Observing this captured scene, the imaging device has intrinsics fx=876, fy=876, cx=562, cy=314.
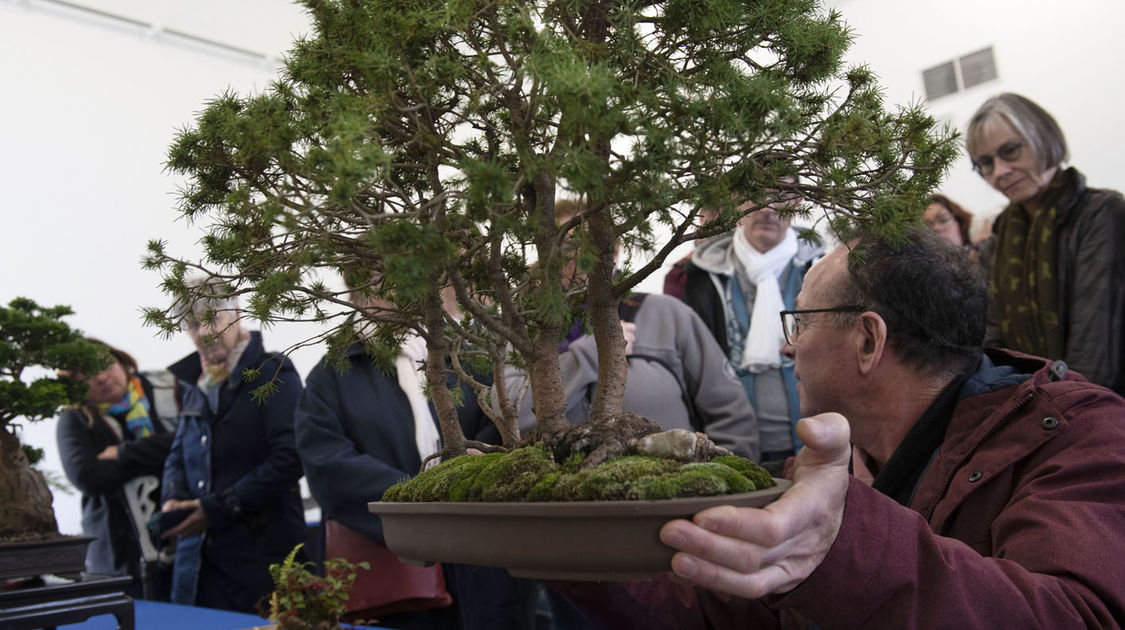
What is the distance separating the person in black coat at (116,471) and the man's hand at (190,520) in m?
0.49

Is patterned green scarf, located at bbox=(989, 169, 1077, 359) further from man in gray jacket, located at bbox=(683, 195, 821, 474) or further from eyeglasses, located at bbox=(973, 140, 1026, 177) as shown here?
man in gray jacket, located at bbox=(683, 195, 821, 474)

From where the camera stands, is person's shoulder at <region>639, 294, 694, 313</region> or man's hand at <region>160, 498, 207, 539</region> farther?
man's hand at <region>160, 498, 207, 539</region>

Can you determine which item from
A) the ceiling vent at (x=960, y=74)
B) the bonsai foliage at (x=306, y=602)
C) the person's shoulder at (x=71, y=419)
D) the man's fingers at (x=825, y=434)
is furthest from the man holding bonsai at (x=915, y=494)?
the ceiling vent at (x=960, y=74)

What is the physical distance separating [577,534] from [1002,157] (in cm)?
259

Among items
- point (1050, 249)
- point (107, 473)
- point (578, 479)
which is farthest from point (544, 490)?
point (107, 473)

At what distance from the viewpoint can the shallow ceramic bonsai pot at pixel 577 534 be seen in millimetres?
849

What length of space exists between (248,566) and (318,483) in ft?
3.74

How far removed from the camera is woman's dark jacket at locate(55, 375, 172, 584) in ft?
11.4

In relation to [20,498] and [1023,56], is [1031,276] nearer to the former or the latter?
[20,498]

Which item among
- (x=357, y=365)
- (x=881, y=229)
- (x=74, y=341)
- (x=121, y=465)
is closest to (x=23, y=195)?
(x=121, y=465)

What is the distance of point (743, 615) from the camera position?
1466mm

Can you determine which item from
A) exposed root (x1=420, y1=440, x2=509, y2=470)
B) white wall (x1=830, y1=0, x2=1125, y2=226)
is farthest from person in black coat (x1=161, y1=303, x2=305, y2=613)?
white wall (x1=830, y1=0, x2=1125, y2=226)

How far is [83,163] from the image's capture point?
15.8 feet

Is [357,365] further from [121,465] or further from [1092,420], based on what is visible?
[121,465]
